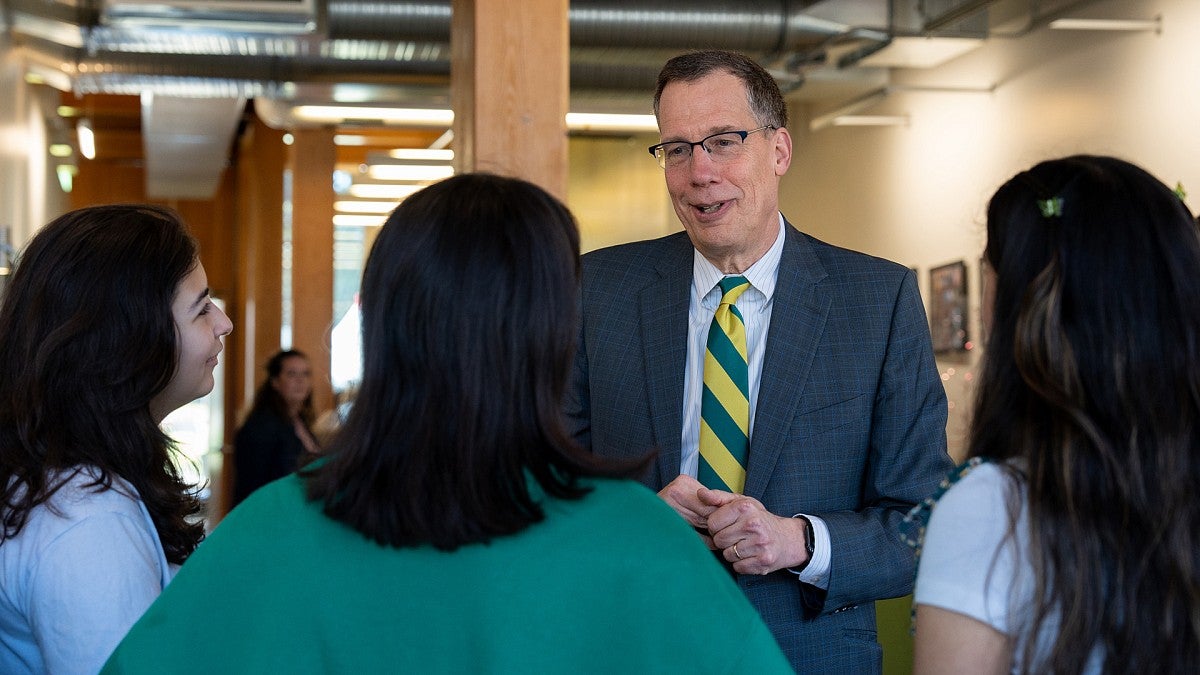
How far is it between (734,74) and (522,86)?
1129 millimetres

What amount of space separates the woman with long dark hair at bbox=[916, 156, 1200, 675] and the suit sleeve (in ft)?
2.18

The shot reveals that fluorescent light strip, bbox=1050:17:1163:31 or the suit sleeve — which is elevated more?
fluorescent light strip, bbox=1050:17:1163:31

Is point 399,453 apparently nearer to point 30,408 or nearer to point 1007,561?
point 1007,561

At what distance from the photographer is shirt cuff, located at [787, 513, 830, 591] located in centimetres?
204

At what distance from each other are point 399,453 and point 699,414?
3.32 feet

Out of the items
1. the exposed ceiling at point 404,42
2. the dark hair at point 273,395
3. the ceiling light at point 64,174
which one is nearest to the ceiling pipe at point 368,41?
the exposed ceiling at point 404,42

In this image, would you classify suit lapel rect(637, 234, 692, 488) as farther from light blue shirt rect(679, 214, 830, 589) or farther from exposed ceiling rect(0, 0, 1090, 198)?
exposed ceiling rect(0, 0, 1090, 198)

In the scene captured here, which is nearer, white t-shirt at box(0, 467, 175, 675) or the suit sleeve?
white t-shirt at box(0, 467, 175, 675)

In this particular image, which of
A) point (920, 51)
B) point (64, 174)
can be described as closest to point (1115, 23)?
point (920, 51)

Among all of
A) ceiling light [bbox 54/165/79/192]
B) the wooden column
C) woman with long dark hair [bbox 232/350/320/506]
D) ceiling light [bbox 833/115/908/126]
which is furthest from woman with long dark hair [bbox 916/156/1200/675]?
ceiling light [bbox 54/165/79/192]

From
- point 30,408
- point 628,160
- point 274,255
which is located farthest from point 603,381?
point 274,255

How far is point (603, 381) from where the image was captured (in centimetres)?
233

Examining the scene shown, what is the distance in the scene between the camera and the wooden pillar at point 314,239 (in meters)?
10.0

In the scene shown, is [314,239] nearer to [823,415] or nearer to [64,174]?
[64,174]
